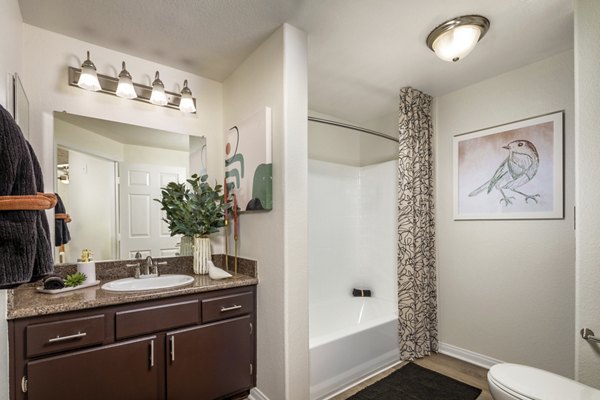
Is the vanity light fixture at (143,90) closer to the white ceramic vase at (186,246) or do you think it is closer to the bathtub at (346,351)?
the white ceramic vase at (186,246)

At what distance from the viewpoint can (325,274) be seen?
3.18m

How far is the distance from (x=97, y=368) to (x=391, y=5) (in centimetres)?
250

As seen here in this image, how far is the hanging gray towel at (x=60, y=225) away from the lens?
6.07 feet

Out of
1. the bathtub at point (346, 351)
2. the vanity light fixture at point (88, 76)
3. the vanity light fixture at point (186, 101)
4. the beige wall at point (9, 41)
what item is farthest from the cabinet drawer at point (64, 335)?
the vanity light fixture at point (186, 101)

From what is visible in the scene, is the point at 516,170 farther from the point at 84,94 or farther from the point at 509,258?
the point at 84,94

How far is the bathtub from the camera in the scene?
2.04 meters

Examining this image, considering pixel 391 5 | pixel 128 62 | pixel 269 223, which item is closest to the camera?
pixel 391 5

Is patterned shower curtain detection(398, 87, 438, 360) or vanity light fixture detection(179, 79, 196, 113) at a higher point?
vanity light fixture detection(179, 79, 196, 113)

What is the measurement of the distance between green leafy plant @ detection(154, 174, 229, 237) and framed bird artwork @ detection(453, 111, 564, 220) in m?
2.13

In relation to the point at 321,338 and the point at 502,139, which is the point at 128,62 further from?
the point at 502,139

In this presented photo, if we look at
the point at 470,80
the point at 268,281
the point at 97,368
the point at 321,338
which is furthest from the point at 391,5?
the point at 97,368

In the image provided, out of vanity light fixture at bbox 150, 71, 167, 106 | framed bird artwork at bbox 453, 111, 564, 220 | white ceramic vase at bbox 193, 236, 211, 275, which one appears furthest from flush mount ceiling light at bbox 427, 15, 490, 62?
white ceramic vase at bbox 193, 236, 211, 275

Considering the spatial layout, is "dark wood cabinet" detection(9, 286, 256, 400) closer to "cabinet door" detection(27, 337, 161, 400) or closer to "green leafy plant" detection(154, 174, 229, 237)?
"cabinet door" detection(27, 337, 161, 400)

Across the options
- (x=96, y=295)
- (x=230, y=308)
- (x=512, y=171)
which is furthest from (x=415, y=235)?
(x=96, y=295)
